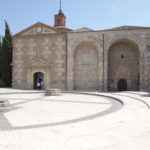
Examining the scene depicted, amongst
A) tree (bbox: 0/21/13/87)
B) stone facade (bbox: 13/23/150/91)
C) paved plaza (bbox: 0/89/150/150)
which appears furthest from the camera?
tree (bbox: 0/21/13/87)

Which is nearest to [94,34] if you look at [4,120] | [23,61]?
[23,61]

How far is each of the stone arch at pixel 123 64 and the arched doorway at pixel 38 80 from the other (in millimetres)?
7784

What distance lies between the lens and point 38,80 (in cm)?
2644

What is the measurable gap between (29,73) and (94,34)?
841 centimetres

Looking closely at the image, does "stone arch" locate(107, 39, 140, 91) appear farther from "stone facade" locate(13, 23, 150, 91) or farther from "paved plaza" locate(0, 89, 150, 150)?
"paved plaza" locate(0, 89, 150, 150)

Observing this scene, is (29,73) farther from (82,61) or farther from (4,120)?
(4,120)

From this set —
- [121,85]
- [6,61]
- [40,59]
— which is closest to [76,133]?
[121,85]

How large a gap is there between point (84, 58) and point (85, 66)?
86 cm

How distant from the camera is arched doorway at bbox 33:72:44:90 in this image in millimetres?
25594

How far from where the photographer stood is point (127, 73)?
76.9 feet

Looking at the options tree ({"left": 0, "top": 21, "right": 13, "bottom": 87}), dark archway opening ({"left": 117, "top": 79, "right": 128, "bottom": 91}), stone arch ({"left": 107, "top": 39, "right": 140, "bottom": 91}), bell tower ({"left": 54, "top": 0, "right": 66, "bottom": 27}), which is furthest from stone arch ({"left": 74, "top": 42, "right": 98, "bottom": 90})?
tree ({"left": 0, "top": 21, "right": 13, "bottom": 87})

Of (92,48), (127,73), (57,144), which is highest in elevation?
(92,48)

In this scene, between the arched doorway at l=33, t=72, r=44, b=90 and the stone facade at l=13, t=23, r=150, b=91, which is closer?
the stone facade at l=13, t=23, r=150, b=91

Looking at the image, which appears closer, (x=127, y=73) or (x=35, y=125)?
(x=35, y=125)
